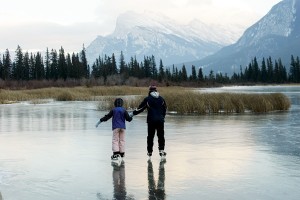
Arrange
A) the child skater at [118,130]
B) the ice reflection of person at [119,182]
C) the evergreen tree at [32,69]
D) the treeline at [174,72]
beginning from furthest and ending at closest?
the treeline at [174,72] < the evergreen tree at [32,69] < the child skater at [118,130] < the ice reflection of person at [119,182]

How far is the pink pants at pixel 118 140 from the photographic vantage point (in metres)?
12.2

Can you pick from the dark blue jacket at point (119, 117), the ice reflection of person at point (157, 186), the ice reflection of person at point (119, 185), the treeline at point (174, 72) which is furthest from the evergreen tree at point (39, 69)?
the ice reflection of person at point (157, 186)

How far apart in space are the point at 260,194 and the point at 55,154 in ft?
22.7

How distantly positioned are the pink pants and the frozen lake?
14.2 inches

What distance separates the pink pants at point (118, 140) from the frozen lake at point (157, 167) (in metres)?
0.36

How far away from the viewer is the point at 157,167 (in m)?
11.1

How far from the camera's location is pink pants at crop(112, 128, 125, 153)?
40.0ft

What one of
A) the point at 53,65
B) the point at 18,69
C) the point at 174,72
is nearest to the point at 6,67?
the point at 18,69

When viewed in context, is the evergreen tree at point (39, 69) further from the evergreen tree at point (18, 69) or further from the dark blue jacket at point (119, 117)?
the dark blue jacket at point (119, 117)

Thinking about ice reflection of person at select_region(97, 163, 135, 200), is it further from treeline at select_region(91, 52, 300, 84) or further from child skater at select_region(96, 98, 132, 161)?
treeline at select_region(91, 52, 300, 84)

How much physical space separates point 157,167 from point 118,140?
5.34 ft

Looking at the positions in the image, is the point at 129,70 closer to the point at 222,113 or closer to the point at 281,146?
the point at 222,113

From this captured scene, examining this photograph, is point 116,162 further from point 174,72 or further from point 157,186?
point 174,72

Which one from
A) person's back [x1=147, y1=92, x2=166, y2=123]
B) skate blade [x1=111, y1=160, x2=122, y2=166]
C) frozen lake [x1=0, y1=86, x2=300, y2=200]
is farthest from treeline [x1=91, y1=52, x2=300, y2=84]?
skate blade [x1=111, y1=160, x2=122, y2=166]
